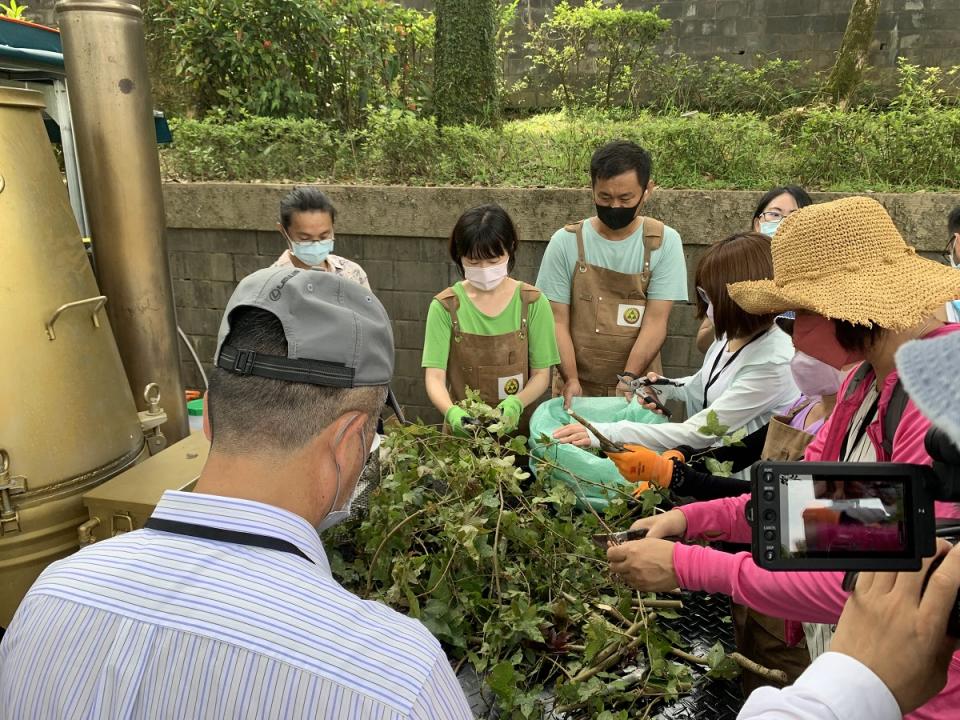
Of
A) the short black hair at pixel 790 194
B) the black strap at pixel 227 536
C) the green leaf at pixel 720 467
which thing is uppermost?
the short black hair at pixel 790 194

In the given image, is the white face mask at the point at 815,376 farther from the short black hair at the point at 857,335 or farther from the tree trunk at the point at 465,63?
the tree trunk at the point at 465,63

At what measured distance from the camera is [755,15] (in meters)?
10.0

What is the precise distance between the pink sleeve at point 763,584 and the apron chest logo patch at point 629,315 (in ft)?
7.19

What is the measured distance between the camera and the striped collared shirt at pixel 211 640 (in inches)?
34.3

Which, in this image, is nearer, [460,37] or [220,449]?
[220,449]

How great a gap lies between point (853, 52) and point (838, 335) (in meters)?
8.63

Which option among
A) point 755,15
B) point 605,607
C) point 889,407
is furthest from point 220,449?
point 755,15

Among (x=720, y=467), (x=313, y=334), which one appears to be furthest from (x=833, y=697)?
(x=720, y=467)

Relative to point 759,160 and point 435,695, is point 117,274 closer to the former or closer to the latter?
point 435,695

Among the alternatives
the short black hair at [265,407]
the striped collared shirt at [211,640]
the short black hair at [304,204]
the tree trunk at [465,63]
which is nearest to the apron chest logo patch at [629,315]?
the short black hair at [304,204]

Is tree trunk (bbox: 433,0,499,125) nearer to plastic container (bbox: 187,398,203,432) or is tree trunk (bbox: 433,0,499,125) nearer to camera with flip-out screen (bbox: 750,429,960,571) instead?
plastic container (bbox: 187,398,203,432)

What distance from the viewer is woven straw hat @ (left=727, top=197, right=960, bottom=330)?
1540mm

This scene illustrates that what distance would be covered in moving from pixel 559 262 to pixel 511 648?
248cm

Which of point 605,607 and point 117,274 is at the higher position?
point 117,274
